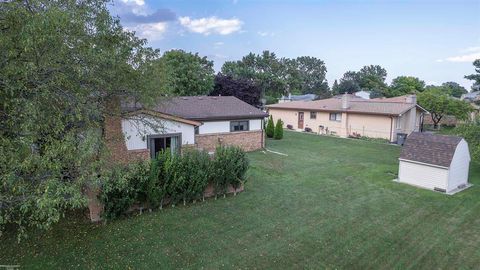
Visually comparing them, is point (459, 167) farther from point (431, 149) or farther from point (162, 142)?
point (162, 142)

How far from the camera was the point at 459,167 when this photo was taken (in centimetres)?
1243

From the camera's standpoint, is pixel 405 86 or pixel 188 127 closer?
pixel 188 127

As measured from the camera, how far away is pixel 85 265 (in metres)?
6.72

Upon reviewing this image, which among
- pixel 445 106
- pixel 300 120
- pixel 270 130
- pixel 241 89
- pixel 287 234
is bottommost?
pixel 287 234

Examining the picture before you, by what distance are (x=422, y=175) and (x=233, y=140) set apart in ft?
33.7

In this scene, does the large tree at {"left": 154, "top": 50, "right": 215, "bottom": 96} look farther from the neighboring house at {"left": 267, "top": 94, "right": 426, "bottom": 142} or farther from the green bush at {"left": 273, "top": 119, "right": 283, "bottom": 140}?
the green bush at {"left": 273, "top": 119, "right": 283, "bottom": 140}

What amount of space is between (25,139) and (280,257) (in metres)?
5.64

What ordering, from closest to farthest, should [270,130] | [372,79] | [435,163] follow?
[435,163]
[270,130]
[372,79]

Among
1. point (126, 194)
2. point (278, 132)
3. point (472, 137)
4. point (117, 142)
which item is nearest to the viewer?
point (126, 194)

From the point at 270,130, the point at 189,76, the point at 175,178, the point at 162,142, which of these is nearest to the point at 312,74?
the point at 189,76

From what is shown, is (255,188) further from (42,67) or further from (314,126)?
(314,126)

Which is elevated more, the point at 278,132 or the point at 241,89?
the point at 241,89

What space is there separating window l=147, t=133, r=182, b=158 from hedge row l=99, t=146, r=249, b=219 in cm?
389

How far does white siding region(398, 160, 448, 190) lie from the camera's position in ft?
39.5
